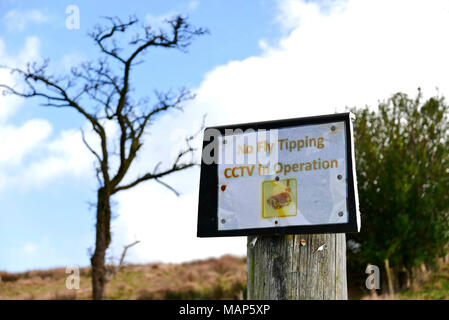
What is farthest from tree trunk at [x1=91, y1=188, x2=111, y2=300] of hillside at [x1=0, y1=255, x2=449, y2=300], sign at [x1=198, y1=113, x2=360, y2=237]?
sign at [x1=198, y1=113, x2=360, y2=237]

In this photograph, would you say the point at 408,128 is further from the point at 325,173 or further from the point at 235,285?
the point at 325,173

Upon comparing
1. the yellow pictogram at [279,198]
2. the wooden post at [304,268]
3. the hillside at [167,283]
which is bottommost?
the hillside at [167,283]

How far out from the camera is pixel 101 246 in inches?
568

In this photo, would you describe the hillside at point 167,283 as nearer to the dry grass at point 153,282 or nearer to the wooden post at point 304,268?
the dry grass at point 153,282

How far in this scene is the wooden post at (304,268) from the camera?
1972mm

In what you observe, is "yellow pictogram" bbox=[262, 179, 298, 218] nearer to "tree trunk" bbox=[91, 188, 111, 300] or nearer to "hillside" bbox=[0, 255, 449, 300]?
"tree trunk" bbox=[91, 188, 111, 300]

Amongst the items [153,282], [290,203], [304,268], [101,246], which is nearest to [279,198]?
[290,203]

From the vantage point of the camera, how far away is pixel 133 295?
63.3 ft

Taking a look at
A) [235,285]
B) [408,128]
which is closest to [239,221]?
[235,285]

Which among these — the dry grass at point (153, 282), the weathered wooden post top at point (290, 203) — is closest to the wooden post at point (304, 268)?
the weathered wooden post top at point (290, 203)

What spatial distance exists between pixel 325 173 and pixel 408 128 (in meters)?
18.0

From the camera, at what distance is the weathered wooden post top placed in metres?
1.96

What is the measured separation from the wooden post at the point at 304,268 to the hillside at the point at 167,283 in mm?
14173

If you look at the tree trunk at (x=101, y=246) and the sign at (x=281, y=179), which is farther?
the tree trunk at (x=101, y=246)
